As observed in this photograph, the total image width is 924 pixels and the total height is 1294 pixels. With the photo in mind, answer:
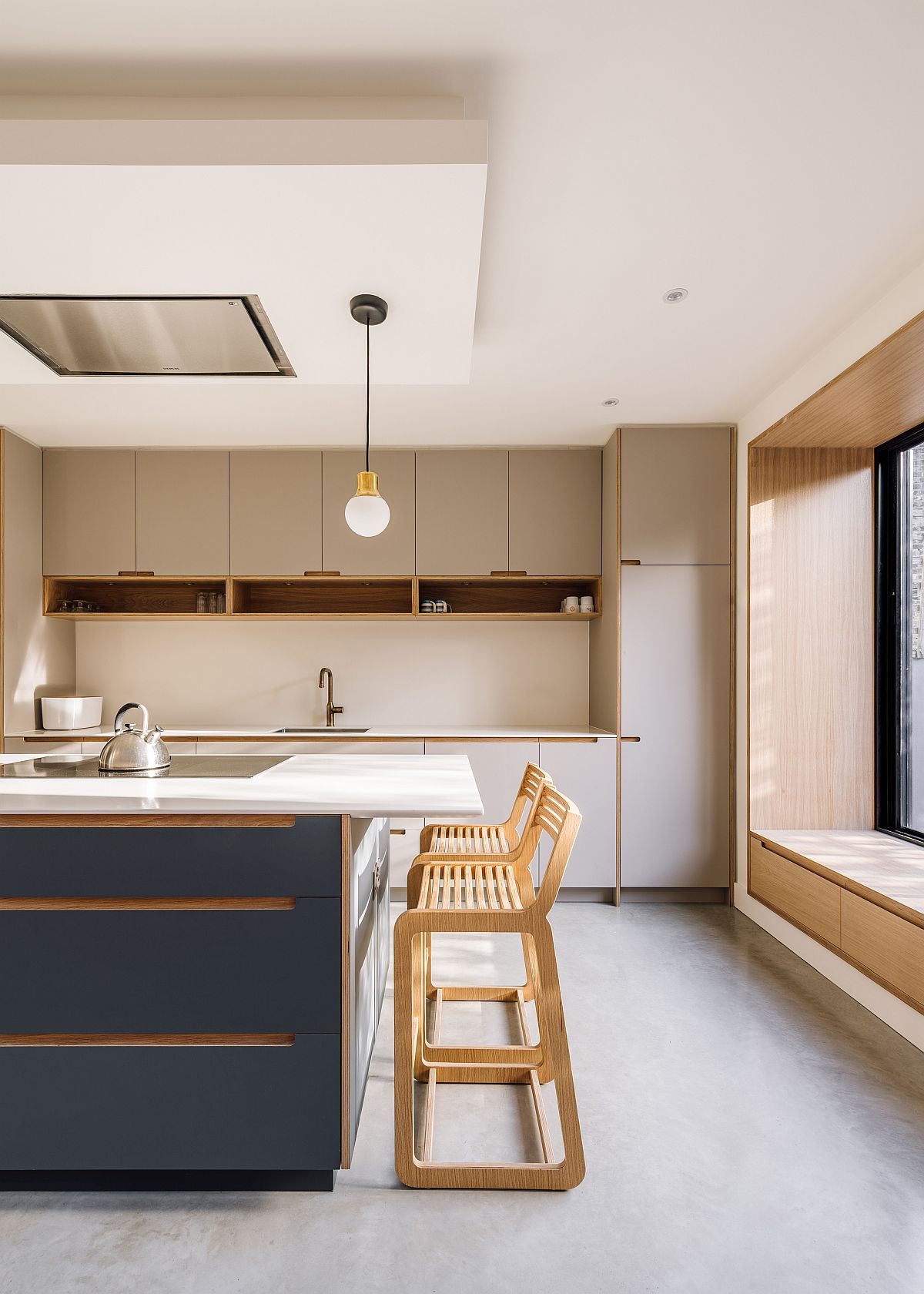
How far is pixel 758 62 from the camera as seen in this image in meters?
1.62

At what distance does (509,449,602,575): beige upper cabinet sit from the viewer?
14.3 feet

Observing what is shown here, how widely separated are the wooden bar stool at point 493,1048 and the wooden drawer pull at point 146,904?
0.31m

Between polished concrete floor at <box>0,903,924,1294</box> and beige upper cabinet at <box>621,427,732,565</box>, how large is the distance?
92.0 inches

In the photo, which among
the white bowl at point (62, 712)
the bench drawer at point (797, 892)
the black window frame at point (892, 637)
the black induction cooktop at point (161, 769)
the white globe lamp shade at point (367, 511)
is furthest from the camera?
the white bowl at point (62, 712)

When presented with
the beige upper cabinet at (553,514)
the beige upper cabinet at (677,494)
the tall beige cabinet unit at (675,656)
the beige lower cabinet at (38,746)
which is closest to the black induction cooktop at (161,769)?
the beige lower cabinet at (38,746)

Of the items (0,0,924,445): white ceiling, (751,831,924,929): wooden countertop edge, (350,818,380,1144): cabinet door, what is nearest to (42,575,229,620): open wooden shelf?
(0,0,924,445): white ceiling

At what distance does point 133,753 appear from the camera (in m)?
2.30

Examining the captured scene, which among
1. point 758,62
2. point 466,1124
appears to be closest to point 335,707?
point 466,1124

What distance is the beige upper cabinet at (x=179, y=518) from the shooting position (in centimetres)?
437

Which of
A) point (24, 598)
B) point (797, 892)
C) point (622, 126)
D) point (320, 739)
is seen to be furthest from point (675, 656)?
point (24, 598)

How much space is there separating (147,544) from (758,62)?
372cm

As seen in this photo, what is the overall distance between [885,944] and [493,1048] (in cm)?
139

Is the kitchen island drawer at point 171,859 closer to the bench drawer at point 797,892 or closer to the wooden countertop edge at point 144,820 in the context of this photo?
the wooden countertop edge at point 144,820

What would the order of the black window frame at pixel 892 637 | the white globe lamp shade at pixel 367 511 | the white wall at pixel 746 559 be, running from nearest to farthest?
A: the white globe lamp shade at pixel 367 511 < the white wall at pixel 746 559 < the black window frame at pixel 892 637
